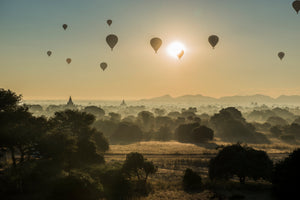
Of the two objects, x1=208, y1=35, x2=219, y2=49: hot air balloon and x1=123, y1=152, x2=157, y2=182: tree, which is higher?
x1=208, y1=35, x2=219, y2=49: hot air balloon

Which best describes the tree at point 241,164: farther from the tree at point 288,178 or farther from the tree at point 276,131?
the tree at point 276,131

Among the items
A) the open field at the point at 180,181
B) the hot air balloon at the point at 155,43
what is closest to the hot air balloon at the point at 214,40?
the hot air balloon at the point at 155,43

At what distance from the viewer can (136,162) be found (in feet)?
97.2

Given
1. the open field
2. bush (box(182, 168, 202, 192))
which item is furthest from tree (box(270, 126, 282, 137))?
bush (box(182, 168, 202, 192))

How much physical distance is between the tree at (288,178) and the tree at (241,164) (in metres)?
4.37

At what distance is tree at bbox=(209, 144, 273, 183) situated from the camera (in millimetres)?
27953

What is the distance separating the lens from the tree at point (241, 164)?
27953 millimetres

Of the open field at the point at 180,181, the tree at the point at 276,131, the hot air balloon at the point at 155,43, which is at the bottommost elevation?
the open field at the point at 180,181

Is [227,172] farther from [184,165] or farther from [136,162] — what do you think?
[184,165]

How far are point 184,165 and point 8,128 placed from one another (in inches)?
1239

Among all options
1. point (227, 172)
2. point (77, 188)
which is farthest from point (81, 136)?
point (227, 172)

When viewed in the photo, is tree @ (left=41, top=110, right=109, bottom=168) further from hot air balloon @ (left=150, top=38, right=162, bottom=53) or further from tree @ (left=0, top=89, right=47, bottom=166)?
hot air balloon @ (left=150, top=38, right=162, bottom=53)

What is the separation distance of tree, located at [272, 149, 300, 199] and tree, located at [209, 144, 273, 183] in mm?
4373

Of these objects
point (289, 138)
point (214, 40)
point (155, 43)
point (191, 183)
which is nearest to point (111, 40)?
point (155, 43)
